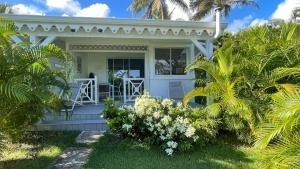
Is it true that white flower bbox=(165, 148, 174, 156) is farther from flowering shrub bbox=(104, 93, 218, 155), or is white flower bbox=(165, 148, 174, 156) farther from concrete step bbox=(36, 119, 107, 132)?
concrete step bbox=(36, 119, 107, 132)

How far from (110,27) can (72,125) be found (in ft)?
9.37

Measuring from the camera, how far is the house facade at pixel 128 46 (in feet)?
23.1

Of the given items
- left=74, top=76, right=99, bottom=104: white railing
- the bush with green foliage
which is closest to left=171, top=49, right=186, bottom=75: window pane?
left=74, top=76, right=99, bottom=104: white railing

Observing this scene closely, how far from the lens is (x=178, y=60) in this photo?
10.2 m

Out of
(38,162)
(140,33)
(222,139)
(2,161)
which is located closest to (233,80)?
(222,139)

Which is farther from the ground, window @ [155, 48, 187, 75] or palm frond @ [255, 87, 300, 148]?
window @ [155, 48, 187, 75]

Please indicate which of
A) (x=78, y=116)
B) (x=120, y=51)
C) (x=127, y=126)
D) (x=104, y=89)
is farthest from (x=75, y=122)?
(x=120, y=51)

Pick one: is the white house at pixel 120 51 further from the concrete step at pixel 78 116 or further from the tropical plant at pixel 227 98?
the tropical plant at pixel 227 98

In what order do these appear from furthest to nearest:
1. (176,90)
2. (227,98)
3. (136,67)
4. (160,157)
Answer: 1. (136,67)
2. (176,90)
3. (227,98)
4. (160,157)

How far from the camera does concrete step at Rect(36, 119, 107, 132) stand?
21.7 ft

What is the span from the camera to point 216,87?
18.7 feet

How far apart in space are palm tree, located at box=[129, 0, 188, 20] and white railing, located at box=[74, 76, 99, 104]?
11.8 m

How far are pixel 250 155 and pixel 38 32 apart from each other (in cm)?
606

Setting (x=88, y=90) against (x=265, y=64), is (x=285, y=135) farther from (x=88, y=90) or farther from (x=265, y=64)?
(x=88, y=90)
